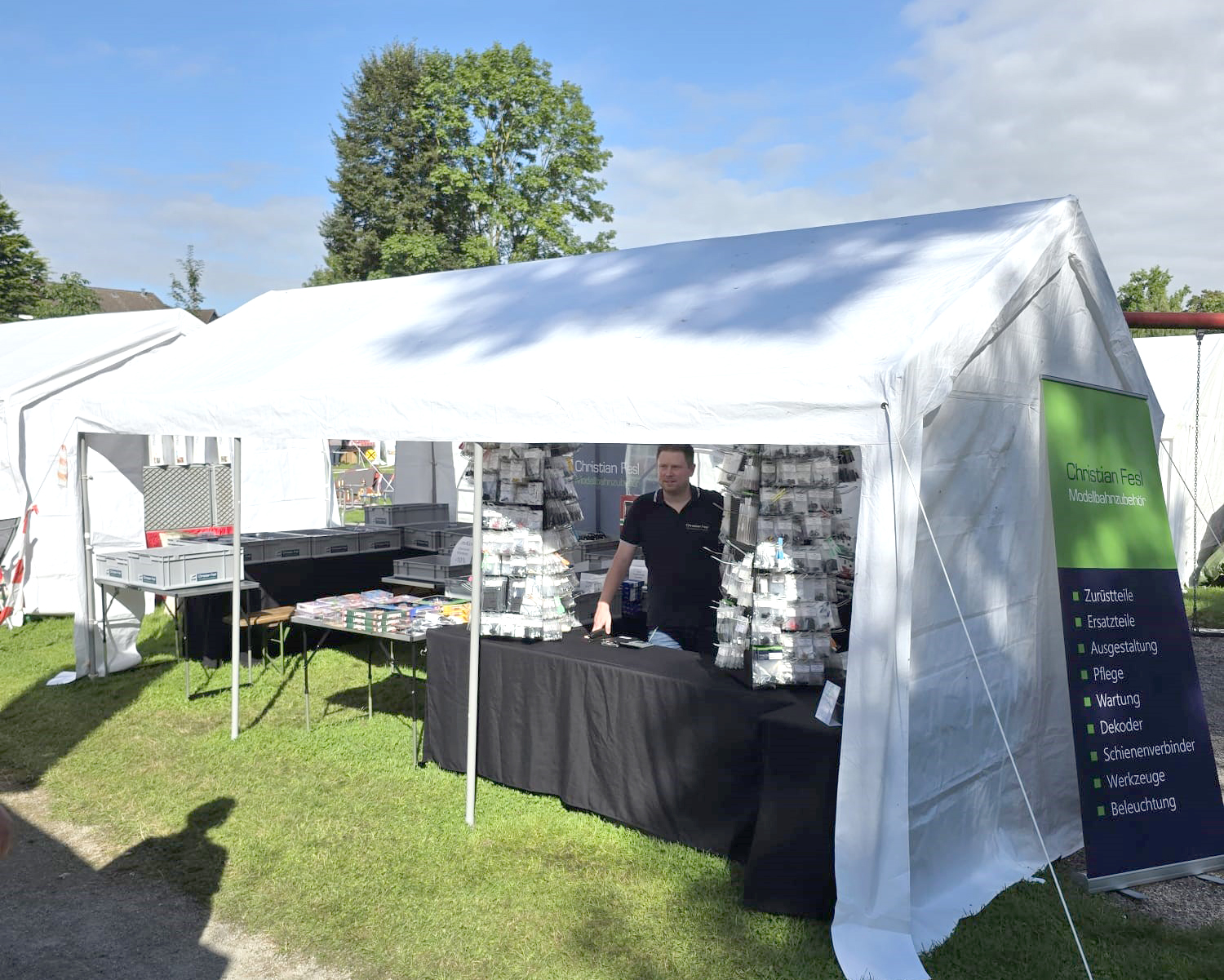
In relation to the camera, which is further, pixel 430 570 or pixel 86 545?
pixel 430 570

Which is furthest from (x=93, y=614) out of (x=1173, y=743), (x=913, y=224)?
(x=1173, y=743)

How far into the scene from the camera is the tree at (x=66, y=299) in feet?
111

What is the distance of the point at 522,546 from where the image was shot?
5109mm

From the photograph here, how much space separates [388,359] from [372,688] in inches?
125

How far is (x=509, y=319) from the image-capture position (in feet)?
17.5

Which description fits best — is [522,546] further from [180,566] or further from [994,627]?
[180,566]

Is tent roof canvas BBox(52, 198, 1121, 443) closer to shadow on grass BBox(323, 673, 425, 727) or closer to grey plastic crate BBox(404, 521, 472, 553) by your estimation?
shadow on grass BBox(323, 673, 425, 727)

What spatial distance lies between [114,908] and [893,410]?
3.77 metres

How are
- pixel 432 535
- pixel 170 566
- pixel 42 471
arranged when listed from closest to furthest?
1. pixel 170 566
2. pixel 432 535
3. pixel 42 471

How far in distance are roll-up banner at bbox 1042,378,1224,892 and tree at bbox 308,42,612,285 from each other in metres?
28.3

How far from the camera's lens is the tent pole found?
7.25 metres

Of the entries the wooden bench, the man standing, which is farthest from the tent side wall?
the wooden bench

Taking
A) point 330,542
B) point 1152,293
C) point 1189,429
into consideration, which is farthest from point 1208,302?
point 330,542

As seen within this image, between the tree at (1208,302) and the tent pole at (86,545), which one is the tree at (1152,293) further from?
the tent pole at (86,545)
